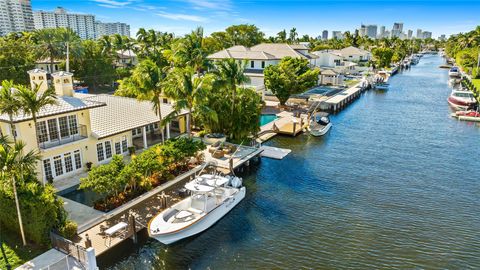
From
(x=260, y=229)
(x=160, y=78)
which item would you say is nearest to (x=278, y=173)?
(x=260, y=229)

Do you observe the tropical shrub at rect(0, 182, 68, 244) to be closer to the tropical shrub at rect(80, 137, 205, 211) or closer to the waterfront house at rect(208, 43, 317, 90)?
the tropical shrub at rect(80, 137, 205, 211)

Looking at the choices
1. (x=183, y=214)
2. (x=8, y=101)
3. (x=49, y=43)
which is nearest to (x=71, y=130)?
(x=8, y=101)

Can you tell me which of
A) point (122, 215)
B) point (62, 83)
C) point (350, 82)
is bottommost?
point (122, 215)

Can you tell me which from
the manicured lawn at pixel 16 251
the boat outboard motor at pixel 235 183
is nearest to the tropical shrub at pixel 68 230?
the manicured lawn at pixel 16 251

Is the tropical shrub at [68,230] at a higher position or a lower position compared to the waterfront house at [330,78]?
lower

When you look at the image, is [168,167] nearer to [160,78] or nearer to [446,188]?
[160,78]

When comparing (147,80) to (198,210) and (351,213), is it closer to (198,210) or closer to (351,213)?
(198,210)

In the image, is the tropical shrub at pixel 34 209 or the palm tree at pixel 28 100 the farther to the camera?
the palm tree at pixel 28 100

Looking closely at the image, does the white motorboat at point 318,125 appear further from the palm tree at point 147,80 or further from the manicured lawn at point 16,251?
the manicured lawn at point 16,251
